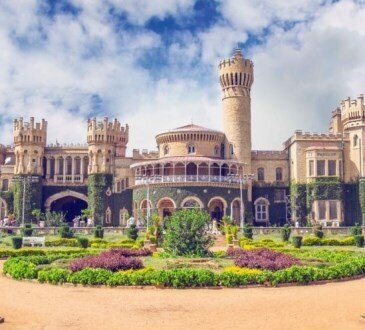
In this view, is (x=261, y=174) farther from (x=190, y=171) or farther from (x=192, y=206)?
(x=192, y=206)

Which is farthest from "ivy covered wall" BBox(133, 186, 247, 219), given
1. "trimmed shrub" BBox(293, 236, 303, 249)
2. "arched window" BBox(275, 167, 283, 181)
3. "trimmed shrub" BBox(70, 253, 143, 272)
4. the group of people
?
"trimmed shrub" BBox(70, 253, 143, 272)

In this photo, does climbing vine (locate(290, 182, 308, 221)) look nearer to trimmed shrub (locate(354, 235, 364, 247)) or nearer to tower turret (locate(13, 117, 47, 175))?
trimmed shrub (locate(354, 235, 364, 247))

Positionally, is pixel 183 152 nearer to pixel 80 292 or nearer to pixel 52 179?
pixel 52 179

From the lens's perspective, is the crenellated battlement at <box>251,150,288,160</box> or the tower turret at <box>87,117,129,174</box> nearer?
the tower turret at <box>87,117,129,174</box>

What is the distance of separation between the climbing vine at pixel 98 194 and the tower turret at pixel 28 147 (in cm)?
664

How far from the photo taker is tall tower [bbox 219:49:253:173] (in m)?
62.5

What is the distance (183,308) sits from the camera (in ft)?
47.8

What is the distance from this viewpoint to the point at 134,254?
90.0ft

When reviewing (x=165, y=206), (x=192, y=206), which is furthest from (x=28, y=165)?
(x=192, y=206)

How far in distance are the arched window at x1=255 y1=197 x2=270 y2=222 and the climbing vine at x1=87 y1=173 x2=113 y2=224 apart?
55.6 ft

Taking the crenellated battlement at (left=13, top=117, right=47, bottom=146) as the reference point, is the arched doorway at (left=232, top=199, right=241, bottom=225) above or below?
below

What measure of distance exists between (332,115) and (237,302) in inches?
2291

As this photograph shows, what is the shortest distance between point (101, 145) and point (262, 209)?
65.6 feet

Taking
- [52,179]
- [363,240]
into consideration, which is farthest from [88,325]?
[52,179]
